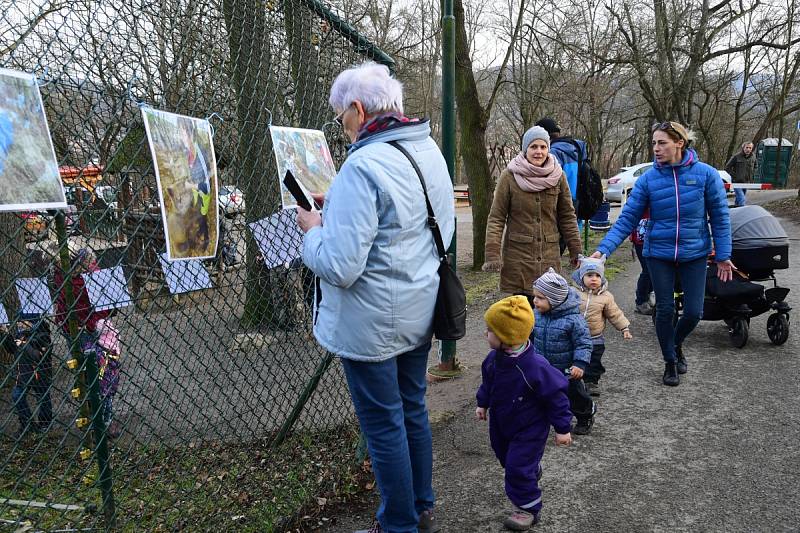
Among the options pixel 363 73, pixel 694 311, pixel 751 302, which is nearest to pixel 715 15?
pixel 751 302

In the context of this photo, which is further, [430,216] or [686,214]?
[686,214]

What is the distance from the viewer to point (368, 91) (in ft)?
7.72

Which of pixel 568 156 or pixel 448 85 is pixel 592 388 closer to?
pixel 448 85

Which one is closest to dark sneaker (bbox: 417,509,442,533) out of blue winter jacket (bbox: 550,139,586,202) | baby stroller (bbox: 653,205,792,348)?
baby stroller (bbox: 653,205,792,348)

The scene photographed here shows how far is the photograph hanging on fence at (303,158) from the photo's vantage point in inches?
114

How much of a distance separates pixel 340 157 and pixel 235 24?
1.11 m

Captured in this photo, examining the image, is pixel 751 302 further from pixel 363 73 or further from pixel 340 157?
pixel 363 73

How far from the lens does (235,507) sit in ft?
10.1

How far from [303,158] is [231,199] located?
1.47 feet

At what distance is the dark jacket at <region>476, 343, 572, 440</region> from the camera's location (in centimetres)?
282

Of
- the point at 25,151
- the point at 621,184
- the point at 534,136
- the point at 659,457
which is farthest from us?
the point at 621,184

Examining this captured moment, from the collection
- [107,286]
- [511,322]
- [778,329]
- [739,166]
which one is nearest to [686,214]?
[778,329]

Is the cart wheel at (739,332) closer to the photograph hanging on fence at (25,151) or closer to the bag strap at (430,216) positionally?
the bag strap at (430,216)

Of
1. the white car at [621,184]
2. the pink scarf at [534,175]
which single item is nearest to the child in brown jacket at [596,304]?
the pink scarf at [534,175]
